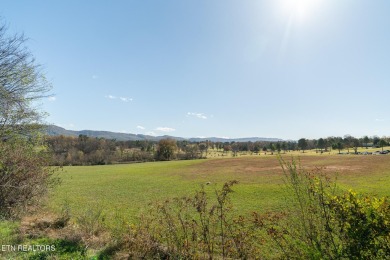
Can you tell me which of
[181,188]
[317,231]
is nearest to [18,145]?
[317,231]

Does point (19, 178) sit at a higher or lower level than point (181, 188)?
higher

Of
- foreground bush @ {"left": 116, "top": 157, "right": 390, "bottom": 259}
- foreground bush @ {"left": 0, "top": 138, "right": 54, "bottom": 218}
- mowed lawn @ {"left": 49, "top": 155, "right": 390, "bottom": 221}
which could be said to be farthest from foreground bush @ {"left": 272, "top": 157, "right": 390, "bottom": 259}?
foreground bush @ {"left": 0, "top": 138, "right": 54, "bottom": 218}

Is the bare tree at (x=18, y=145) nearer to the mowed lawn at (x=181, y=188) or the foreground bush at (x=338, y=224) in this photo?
the mowed lawn at (x=181, y=188)

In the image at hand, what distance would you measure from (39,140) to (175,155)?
93.8m

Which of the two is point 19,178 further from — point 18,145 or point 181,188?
point 181,188

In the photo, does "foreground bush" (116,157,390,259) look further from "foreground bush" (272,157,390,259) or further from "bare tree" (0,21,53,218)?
"bare tree" (0,21,53,218)

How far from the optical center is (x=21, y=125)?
34.3 feet

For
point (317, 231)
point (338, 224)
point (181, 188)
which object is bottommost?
point (181, 188)

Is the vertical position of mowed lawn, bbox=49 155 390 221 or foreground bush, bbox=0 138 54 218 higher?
foreground bush, bbox=0 138 54 218

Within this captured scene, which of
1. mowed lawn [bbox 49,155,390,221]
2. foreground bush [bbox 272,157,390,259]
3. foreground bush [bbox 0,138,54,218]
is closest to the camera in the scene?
foreground bush [bbox 272,157,390,259]

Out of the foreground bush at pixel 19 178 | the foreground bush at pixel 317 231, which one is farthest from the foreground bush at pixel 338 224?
the foreground bush at pixel 19 178

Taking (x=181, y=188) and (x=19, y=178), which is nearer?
(x=19, y=178)

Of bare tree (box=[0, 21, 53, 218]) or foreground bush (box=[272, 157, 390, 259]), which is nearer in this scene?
foreground bush (box=[272, 157, 390, 259])

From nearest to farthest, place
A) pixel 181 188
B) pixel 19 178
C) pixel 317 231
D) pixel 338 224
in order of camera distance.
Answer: pixel 338 224 < pixel 317 231 < pixel 19 178 < pixel 181 188
